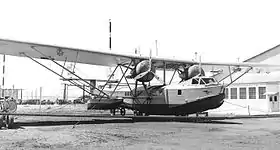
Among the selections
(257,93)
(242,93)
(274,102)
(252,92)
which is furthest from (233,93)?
(274,102)

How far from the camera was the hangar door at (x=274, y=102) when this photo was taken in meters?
30.7

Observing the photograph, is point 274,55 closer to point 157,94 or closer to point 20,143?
point 157,94

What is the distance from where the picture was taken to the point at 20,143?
377 inches

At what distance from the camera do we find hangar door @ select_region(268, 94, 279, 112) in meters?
30.7

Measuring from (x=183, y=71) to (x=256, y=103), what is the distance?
46.2 feet

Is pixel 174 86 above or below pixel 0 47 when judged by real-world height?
below

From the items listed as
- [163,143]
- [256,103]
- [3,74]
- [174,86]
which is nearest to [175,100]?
[174,86]

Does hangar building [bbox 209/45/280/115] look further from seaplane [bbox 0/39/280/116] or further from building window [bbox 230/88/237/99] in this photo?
seaplane [bbox 0/39/280/116]

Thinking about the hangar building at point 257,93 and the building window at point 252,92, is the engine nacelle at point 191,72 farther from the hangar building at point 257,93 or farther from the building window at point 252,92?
the building window at point 252,92

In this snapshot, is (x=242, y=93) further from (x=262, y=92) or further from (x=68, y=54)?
(x=68, y=54)

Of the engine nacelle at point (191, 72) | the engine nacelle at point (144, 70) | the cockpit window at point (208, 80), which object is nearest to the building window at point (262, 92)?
the engine nacelle at point (191, 72)

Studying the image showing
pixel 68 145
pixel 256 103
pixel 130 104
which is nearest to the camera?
pixel 68 145

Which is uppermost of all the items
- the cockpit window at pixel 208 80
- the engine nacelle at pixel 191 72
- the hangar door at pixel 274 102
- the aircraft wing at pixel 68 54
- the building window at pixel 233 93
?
the aircraft wing at pixel 68 54

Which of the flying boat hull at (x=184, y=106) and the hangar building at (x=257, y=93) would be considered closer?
the flying boat hull at (x=184, y=106)
